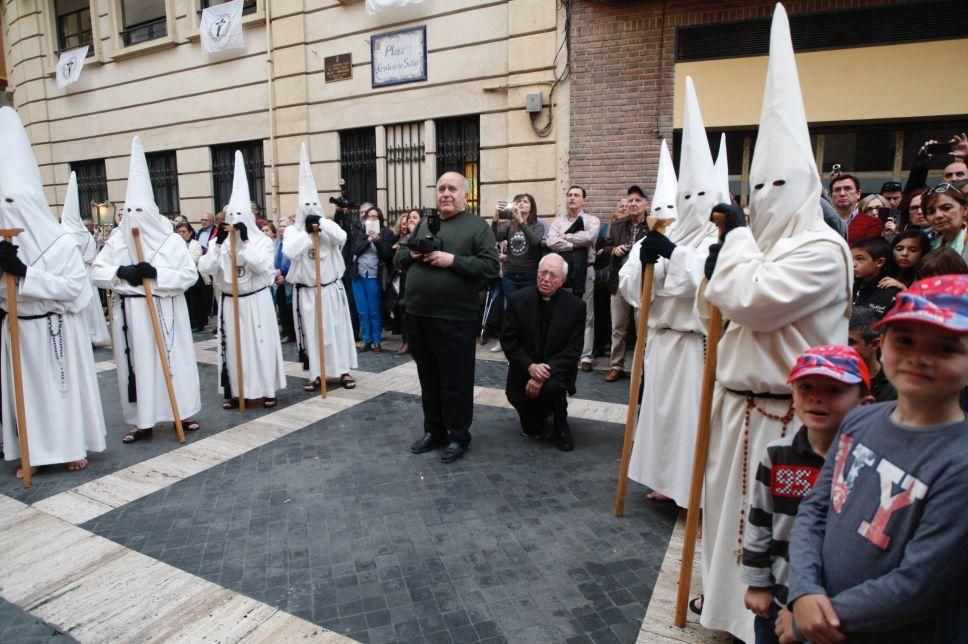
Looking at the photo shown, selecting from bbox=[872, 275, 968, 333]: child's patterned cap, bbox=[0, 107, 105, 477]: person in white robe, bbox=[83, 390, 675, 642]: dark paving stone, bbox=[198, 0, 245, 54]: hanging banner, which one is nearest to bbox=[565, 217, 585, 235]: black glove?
bbox=[83, 390, 675, 642]: dark paving stone

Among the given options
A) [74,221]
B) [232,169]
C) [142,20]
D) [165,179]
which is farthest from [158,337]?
[142,20]

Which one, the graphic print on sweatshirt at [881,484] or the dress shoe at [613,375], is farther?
the dress shoe at [613,375]

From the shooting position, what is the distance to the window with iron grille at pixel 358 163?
1146 centimetres

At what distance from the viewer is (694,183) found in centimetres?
362

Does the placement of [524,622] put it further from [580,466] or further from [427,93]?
[427,93]

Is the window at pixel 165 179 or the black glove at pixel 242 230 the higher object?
the window at pixel 165 179

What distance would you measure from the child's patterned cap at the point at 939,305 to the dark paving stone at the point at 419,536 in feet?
6.45

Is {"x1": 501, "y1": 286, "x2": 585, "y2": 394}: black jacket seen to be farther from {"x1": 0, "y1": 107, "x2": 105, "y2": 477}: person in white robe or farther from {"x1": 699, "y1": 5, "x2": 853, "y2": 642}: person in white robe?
{"x1": 0, "y1": 107, "x2": 105, "y2": 477}: person in white robe

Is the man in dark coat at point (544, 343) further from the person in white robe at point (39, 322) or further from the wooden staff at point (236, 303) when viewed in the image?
the person in white robe at point (39, 322)

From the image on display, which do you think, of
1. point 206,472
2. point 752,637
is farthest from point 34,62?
point 752,637

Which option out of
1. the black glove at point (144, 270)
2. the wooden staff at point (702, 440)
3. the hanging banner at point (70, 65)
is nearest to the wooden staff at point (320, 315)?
the black glove at point (144, 270)

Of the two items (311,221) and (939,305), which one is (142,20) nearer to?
(311,221)

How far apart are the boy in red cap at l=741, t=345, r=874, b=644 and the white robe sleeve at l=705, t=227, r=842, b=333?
0.44m

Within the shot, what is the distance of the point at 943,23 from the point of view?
725 cm
